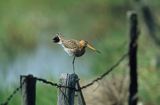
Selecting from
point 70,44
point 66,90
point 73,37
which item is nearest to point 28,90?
point 66,90

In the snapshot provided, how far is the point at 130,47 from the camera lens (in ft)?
32.2

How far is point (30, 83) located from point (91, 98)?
4.46 meters

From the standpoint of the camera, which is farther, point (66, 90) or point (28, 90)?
point (66, 90)

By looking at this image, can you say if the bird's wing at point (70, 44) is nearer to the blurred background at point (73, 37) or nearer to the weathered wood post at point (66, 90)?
the weathered wood post at point (66, 90)

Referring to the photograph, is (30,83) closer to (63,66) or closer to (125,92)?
(125,92)

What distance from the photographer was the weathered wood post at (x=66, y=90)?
261 inches

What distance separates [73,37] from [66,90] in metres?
11.2

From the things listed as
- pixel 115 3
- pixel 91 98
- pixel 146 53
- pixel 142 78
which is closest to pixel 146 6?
pixel 146 53

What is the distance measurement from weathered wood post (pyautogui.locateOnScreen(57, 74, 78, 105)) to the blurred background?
2244mm

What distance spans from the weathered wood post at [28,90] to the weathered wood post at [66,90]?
1.58 ft

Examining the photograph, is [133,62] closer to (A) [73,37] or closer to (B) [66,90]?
(B) [66,90]

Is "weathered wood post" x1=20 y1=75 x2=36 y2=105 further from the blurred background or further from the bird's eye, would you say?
the blurred background

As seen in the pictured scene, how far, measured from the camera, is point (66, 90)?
21.8ft

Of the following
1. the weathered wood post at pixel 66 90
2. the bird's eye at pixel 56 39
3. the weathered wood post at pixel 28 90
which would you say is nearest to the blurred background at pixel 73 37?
the bird's eye at pixel 56 39
